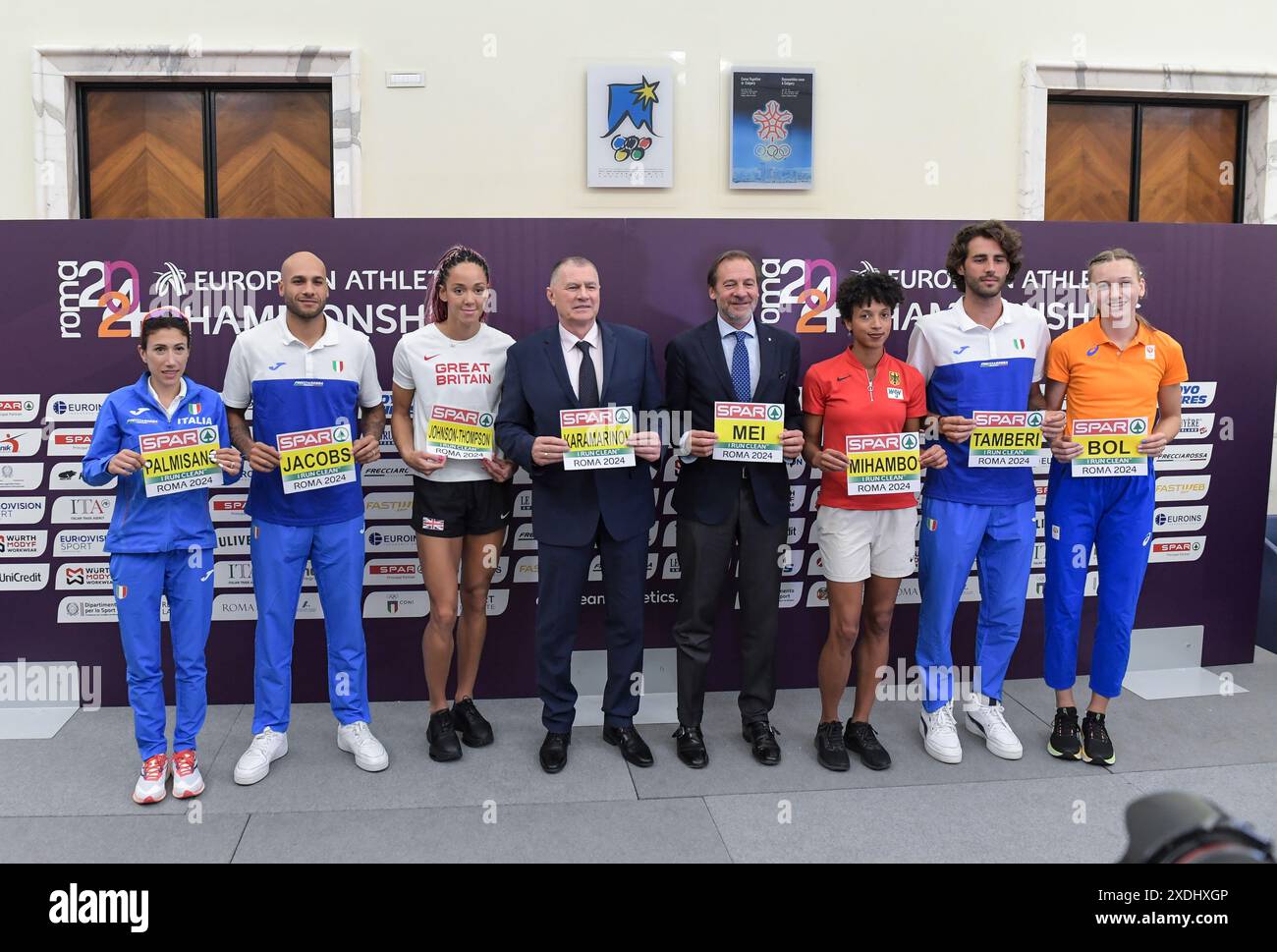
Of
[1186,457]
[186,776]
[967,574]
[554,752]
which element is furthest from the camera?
[1186,457]

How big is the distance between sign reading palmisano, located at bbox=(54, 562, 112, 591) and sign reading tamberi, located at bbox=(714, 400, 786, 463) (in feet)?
8.40

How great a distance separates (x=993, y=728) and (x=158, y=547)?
297cm

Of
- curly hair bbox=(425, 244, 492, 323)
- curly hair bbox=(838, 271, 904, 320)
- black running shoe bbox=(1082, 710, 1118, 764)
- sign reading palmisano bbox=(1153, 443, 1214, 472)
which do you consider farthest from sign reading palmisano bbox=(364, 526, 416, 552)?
sign reading palmisano bbox=(1153, 443, 1214, 472)

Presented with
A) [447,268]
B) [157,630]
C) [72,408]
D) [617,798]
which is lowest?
[617,798]

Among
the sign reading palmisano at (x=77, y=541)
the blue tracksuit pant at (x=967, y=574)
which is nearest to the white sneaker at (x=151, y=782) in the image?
the sign reading palmisano at (x=77, y=541)

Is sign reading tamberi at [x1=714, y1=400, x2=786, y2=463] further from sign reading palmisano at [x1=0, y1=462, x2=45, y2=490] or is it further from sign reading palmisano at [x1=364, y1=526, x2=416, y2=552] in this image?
sign reading palmisano at [x1=0, y1=462, x2=45, y2=490]

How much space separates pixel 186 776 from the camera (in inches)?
125

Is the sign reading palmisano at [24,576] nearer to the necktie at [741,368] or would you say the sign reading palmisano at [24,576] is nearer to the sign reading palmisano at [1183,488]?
the necktie at [741,368]

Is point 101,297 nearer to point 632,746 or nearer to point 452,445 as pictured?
point 452,445

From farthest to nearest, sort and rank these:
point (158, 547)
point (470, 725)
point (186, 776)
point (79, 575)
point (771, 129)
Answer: point (771, 129)
point (79, 575)
point (470, 725)
point (186, 776)
point (158, 547)

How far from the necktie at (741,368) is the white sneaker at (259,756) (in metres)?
2.03

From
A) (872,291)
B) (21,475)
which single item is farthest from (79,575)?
(872,291)

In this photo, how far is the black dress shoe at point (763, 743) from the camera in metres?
3.44

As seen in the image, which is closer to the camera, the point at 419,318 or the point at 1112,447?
the point at 1112,447
